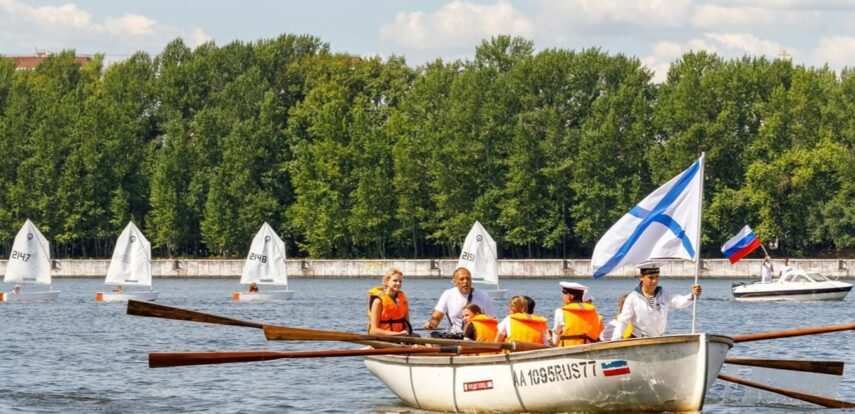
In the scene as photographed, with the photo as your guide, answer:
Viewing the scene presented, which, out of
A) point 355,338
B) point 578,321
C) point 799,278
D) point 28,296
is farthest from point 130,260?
point 578,321

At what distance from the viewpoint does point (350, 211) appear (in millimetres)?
124438

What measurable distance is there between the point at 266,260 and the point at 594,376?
6192 cm

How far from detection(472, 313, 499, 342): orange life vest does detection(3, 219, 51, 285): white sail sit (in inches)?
2300

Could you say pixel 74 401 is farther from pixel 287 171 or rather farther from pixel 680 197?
pixel 287 171

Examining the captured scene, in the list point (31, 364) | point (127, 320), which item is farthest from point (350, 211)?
point (31, 364)

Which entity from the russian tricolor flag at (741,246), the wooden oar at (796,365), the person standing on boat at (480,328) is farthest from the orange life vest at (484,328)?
the russian tricolor flag at (741,246)

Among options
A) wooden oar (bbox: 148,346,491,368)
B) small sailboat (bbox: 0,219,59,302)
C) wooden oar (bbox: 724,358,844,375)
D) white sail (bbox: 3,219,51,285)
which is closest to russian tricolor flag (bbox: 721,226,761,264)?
small sailboat (bbox: 0,219,59,302)

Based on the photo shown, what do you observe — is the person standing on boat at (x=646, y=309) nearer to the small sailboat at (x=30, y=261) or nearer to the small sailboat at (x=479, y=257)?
the small sailboat at (x=479, y=257)

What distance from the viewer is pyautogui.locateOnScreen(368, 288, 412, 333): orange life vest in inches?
1184

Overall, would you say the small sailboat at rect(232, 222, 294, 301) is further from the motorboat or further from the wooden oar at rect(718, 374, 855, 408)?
the wooden oar at rect(718, 374, 855, 408)

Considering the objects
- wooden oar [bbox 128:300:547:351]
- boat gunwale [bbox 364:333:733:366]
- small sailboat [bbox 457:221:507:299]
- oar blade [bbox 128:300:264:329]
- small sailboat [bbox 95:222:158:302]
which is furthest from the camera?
small sailboat [bbox 95:222:158:302]

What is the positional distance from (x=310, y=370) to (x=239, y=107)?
92359mm

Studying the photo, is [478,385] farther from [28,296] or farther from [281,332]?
[28,296]

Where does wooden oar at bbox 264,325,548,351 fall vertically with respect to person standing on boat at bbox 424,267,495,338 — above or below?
below
